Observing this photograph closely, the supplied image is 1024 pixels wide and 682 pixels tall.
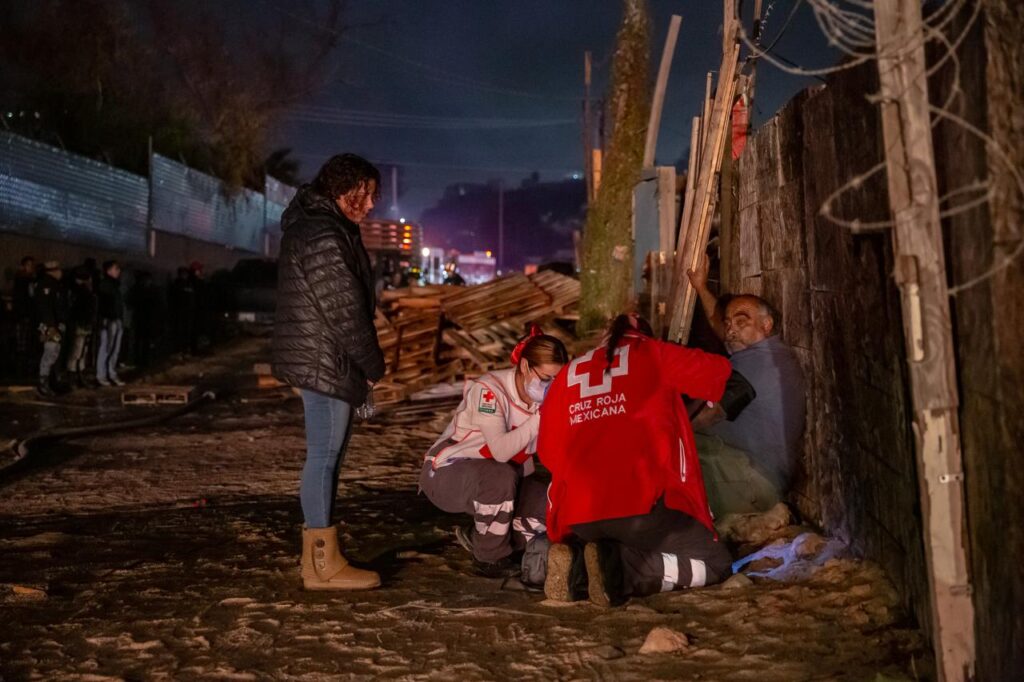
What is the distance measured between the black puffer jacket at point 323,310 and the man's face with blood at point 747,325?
224cm

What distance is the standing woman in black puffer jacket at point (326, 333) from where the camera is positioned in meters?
4.42

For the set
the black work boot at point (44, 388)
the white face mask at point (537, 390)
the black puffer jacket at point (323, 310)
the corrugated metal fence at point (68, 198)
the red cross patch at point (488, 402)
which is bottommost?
the red cross patch at point (488, 402)

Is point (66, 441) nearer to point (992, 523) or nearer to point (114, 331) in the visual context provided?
point (114, 331)

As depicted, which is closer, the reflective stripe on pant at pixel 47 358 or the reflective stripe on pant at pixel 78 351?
the reflective stripe on pant at pixel 47 358

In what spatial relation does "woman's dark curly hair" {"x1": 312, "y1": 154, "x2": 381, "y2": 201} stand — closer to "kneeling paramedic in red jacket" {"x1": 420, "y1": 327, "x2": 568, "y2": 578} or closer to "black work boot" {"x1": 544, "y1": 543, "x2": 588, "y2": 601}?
"kneeling paramedic in red jacket" {"x1": 420, "y1": 327, "x2": 568, "y2": 578}

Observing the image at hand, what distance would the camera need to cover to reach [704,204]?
6246mm

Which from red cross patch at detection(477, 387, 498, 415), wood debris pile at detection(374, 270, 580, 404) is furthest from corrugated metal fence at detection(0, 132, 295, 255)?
red cross patch at detection(477, 387, 498, 415)

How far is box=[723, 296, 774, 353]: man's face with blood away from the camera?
547 centimetres

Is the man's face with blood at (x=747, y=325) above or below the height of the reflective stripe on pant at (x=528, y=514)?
above

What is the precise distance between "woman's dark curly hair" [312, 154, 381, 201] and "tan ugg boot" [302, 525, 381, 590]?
1.68 meters

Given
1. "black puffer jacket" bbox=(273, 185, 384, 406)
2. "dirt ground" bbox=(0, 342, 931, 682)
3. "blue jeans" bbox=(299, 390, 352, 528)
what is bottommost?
"dirt ground" bbox=(0, 342, 931, 682)

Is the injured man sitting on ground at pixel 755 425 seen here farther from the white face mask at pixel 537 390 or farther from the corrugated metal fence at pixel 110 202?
the corrugated metal fence at pixel 110 202

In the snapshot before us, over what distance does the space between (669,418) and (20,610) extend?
10.3 ft

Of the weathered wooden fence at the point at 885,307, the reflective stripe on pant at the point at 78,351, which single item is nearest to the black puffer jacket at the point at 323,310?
the weathered wooden fence at the point at 885,307
